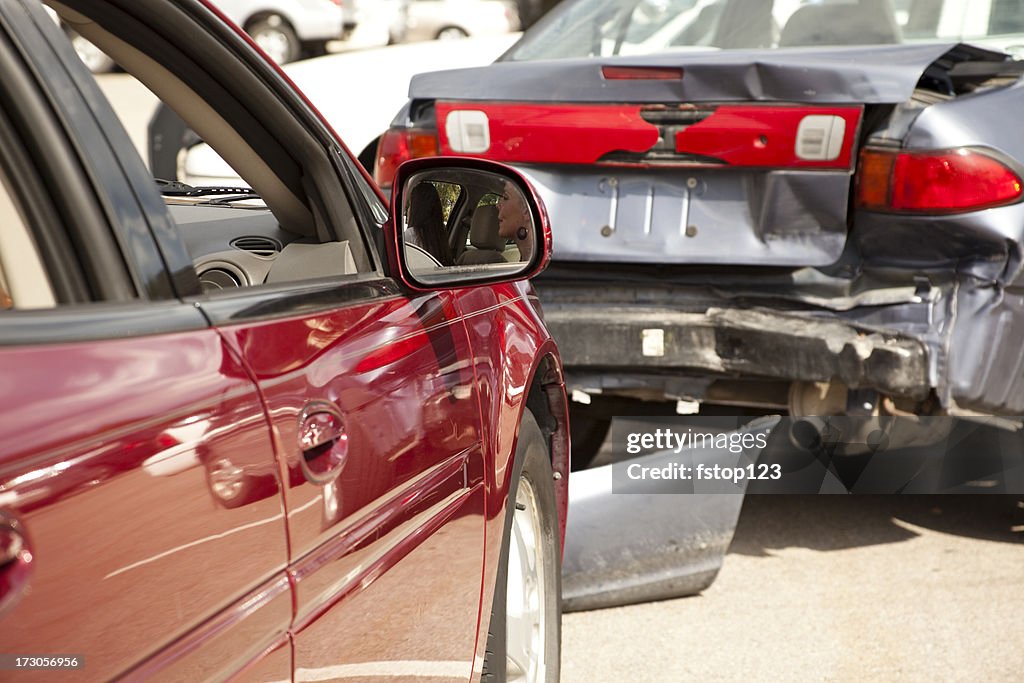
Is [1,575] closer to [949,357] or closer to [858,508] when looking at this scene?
[949,357]

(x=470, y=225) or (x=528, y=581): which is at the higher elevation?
(x=470, y=225)

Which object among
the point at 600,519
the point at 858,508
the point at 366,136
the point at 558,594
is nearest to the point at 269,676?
the point at 558,594

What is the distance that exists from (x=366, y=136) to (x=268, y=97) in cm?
440

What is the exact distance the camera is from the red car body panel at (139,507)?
1.06 m

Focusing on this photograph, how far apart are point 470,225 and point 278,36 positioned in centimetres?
1585

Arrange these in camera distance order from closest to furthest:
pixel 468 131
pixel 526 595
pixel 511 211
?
1. pixel 511 211
2. pixel 526 595
3. pixel 468 131

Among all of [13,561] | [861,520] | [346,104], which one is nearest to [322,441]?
[13,561]

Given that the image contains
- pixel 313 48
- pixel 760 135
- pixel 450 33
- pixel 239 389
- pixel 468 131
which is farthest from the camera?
pixel 450 33

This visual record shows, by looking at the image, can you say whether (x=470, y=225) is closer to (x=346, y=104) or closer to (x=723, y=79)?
(x=723, y=79)

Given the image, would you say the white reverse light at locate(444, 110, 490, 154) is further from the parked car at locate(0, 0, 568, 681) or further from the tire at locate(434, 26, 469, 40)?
the tire at locate(434, 26, 469, 40)

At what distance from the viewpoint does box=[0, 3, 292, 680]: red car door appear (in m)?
1.06

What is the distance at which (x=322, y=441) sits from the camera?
1.56 m

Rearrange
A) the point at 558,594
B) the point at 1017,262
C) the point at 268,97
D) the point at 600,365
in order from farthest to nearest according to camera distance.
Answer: the point at 600,365 < the point at 1017,262 < the point at 558,594 < the point at 268,97

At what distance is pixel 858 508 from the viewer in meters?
4.93
